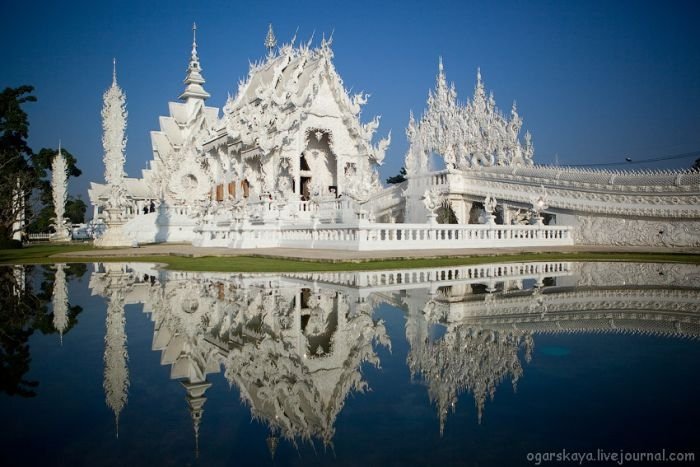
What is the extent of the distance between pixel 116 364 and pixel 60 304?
3.94 m

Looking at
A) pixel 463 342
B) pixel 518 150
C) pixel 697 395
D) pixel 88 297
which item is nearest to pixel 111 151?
pixel 88 297

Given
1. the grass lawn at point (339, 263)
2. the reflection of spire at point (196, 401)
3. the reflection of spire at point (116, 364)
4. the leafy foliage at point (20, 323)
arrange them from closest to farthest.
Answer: the reflection of spire at point (196, 401) < the reflection of spire at point (116, 364) < the leafy foliage at point (20, 323) < the grass lawn at point (339, 263)

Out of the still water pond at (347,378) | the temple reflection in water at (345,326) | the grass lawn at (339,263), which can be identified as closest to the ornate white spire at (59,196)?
the grass lawn at (339,263)

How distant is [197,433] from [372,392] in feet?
3.95

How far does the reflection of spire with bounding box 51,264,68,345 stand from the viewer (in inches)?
241

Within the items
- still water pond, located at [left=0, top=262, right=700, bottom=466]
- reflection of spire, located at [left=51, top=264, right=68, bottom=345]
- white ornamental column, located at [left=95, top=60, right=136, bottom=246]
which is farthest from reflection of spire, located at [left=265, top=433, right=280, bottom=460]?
white ornamental column, located at [left=95, top=60, right=136, bottom=246]

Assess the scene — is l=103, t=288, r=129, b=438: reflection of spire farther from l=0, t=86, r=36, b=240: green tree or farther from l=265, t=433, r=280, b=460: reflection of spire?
l=0, t=86, r=36, b=240: green tree

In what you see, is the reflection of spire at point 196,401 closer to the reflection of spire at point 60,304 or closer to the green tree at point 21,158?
the reflection of spire at point 60,304

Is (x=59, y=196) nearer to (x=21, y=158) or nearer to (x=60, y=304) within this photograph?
(x=21, y=158)

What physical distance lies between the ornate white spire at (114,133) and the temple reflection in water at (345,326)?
768 inches

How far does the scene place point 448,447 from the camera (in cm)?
273

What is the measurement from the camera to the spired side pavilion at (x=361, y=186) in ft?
68.1

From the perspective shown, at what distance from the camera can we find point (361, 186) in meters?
17.4

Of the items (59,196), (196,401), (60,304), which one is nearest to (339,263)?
(60,304)
